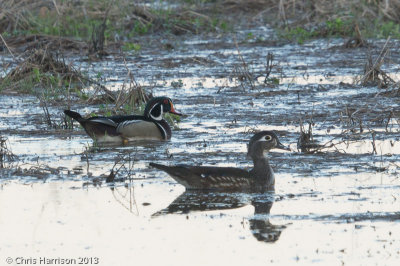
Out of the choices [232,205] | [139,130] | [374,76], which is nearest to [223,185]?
[232,205]

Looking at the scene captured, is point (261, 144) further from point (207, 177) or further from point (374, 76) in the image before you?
point (374, 76)

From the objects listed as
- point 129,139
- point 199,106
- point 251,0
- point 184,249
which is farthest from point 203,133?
point 251,0

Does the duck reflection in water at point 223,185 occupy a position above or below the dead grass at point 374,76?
below

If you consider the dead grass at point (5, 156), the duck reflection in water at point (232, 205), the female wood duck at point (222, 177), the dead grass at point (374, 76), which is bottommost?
the duck reflection in water at point (232, 205)

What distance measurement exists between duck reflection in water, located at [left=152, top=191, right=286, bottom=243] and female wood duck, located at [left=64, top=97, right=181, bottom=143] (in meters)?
2.92

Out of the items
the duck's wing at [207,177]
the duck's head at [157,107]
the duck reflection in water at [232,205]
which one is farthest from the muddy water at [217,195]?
the duck's head at [157,107]

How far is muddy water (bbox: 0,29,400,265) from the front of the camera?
665cm

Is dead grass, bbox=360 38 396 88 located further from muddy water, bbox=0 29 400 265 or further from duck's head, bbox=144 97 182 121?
duck's head, bbox=144 97 182 121

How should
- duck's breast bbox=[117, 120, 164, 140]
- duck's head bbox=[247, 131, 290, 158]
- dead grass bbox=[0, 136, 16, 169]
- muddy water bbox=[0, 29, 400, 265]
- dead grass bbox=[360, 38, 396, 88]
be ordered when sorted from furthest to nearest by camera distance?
dead grass bbox=[360, 38, 396, 88] < duck's breast bbox=[117, 120, 164, 140] < dead grass bbox=[0, 136, 16, 169] < duck's head bbox=[247, 131, 290, 158] < muddy water bbox=[0, 29, 400, 265]

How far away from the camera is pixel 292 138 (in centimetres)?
1102

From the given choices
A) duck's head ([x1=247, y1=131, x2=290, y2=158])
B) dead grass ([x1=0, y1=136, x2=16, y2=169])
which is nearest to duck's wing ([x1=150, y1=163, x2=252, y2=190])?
duck's head ([x1=247, y1=131, x2=290, y2=158])

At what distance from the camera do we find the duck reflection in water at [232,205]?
7168 millimetres

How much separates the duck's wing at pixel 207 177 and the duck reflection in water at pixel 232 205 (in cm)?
7

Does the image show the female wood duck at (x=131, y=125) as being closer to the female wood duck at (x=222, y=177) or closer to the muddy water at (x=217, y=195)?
the muddy water at (x=217, y=195)
